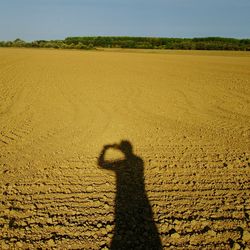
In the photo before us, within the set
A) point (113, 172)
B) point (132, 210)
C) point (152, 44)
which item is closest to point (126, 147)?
point (113, 172)

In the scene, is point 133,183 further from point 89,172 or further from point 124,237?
point 124,237

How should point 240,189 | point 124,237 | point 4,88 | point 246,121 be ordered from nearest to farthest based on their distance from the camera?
point 124,237 < point 240,189 < point 246,121 < point 4,88

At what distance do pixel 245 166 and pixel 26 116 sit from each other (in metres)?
5.74

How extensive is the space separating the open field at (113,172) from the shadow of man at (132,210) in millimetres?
46

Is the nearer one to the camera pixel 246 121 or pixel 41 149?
pixel 41 149

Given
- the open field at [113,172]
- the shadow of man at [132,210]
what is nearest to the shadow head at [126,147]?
the open field at [113,172]

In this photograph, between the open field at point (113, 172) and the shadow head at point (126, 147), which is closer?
the open field at point (113, 172)

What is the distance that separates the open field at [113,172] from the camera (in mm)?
3061

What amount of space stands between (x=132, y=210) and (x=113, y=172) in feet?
3.42

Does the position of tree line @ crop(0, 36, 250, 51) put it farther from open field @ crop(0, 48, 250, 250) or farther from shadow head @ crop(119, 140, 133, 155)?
shadow head @ crop(119, 140, 133, 155)

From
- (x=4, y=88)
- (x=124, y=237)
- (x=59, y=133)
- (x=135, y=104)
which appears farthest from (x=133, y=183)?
(x=4, y=88)

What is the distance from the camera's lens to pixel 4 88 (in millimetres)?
11102

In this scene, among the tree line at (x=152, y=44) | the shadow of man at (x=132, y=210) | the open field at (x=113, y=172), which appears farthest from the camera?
the tree line at (x=152, y=44)

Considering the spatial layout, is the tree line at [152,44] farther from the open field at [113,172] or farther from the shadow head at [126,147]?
the shadow head at [126,147]
